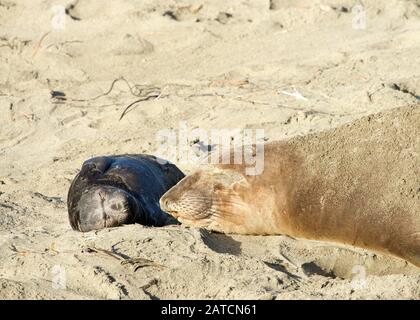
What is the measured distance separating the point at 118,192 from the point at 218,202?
615mm

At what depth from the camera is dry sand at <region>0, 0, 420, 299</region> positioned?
4.51m

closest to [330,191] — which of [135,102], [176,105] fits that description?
[176,105]

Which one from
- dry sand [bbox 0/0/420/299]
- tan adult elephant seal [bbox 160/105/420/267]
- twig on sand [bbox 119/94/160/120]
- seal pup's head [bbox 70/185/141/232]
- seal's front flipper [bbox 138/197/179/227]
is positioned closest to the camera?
dry sand [bbox 0/0/420/299]

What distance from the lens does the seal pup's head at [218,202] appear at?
5.53m

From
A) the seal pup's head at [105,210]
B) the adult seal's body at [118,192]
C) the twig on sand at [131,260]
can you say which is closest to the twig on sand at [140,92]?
the adult seal's body at [118,192]

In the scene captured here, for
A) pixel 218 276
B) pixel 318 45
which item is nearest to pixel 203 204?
pixel 218 276

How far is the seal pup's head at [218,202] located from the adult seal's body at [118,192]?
0.54 ft

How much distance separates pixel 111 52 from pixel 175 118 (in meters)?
1.58

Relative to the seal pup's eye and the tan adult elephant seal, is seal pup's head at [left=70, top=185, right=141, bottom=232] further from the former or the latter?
the tan adult elephant seal

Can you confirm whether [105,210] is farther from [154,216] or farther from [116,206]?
[154,216]

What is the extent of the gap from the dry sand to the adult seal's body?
0.66ft

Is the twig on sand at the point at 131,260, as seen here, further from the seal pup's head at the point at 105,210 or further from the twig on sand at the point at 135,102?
the twig on sand at the point at 135,102

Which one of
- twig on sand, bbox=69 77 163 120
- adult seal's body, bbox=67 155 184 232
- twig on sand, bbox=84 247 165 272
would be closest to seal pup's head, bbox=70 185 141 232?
adult seal's body, bbox=67 155 184 232
